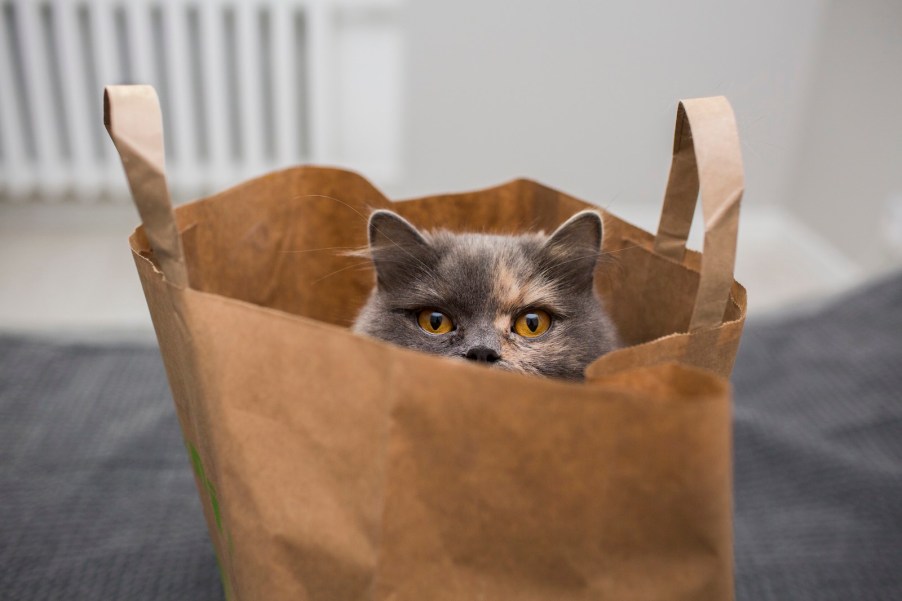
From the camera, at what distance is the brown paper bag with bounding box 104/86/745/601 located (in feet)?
1.70

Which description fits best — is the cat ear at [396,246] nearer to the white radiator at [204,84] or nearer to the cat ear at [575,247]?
the cat ear at [575,247]

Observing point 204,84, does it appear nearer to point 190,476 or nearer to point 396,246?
point 190,476

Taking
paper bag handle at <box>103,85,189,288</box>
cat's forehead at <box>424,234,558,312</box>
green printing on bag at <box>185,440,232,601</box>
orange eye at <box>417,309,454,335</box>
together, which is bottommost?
green printing on bag at <box>185,440,232,601</box>

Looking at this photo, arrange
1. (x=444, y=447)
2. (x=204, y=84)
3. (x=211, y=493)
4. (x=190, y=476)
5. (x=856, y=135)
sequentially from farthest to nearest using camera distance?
(x=204, y=84)
(x=856, y=135)
(x=190, y=476)
(x=211, y=493)
(x=444, y=447)

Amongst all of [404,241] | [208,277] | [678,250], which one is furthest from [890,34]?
[208,277]

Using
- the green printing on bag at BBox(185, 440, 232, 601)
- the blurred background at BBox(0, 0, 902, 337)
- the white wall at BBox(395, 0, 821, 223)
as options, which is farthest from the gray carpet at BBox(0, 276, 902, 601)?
the white wall at BBox(395, 0, 821, 223)

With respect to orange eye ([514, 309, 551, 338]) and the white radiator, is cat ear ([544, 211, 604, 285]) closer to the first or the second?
orange eye ([514, 309, 551, 338])

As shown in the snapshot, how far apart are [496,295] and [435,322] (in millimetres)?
90

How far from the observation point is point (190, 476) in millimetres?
1192

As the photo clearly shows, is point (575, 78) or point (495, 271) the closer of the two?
point (495, 271)

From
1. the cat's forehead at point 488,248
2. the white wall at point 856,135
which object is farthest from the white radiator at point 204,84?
the cat's forehead at point 488,248

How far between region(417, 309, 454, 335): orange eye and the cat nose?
110mm

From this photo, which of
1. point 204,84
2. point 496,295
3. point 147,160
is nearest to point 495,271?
point 496,295

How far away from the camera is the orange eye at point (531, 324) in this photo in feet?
2.89
